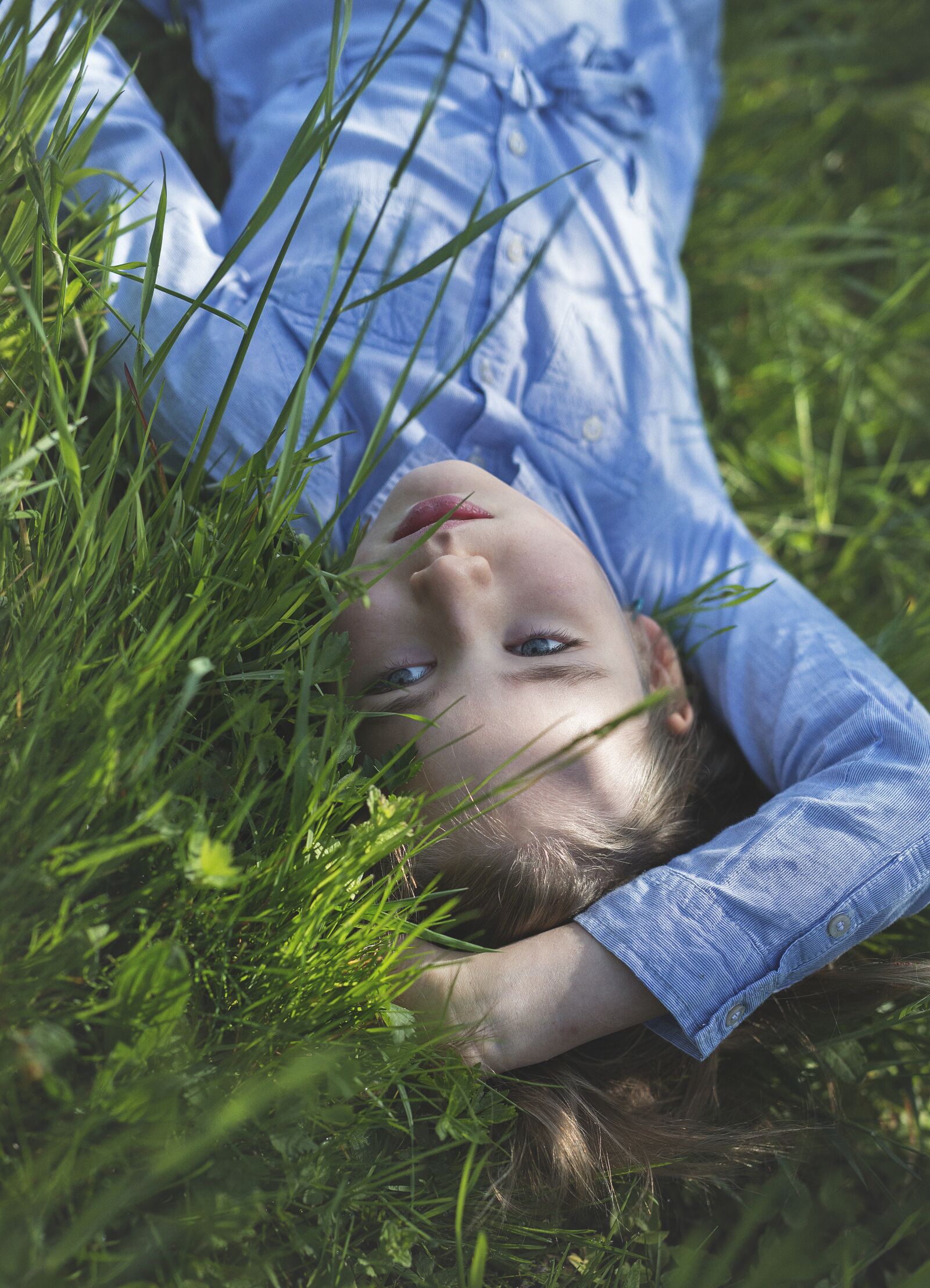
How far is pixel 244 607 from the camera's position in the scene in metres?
1.27

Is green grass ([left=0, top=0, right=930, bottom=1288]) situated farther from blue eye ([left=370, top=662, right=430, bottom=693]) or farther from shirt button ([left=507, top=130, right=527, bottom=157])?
shirt button ([left=507, top=130, right=527, bottom=157])

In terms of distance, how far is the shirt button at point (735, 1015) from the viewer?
1341 millimetres

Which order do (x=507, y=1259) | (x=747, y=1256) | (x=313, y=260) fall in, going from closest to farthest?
(x=507, y=1259) → (x=747, y=1256) → (x=313, y=260)

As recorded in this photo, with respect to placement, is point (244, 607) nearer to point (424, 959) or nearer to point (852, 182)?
point (424, 959)

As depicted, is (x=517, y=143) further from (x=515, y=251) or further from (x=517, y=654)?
(x=517, y=654)

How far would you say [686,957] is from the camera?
1.33 metres

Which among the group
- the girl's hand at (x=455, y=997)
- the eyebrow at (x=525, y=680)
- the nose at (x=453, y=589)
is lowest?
the girl's hand at (x=455, y=997)

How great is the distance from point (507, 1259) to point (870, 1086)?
81 cm

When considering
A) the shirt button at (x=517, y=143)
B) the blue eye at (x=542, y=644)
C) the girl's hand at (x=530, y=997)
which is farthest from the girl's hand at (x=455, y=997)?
the shirt button at (x=517, y=143)

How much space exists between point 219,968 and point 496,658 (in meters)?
0.63

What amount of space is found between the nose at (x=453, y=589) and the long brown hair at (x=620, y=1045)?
32 cm

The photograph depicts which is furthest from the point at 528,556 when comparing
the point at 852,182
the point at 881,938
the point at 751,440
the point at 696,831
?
the point at 852,182

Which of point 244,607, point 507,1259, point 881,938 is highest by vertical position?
point 244,607

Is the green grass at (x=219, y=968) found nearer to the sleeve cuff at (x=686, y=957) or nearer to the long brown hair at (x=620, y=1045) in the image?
the long brown hair at (x=620, y=1045)
